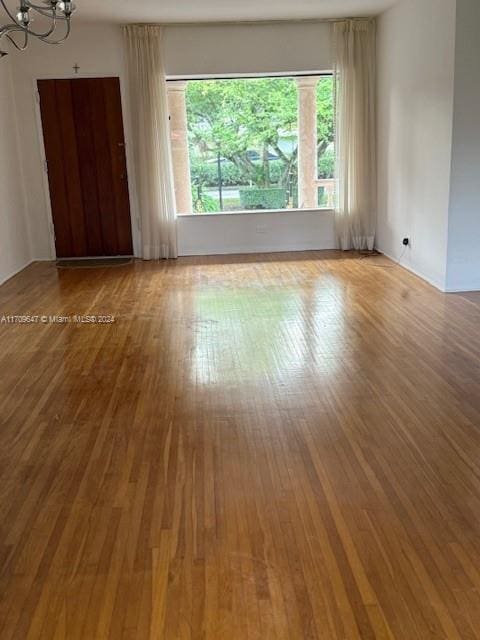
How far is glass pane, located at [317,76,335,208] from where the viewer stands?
7.41 metres

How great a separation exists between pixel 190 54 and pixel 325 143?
1965mm

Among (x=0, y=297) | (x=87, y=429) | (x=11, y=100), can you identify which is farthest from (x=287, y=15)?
(x=87, y=429)

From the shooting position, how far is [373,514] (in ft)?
7.22

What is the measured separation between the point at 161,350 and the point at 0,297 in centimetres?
245

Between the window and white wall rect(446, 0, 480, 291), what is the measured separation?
2.71 meters

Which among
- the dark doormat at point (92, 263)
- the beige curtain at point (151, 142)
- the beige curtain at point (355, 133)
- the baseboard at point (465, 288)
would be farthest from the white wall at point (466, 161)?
the dark doormat at point (92, 263)

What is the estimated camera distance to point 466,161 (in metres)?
5.04

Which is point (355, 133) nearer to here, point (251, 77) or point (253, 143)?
point (253, 143)

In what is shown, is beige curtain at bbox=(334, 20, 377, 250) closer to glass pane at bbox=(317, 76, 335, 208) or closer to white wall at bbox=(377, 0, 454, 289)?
white wall at bbox=(377, 0, 454, 289)

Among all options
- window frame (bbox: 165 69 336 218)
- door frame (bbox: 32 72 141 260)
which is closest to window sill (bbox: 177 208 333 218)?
window frame (bbox: 165 69 336 218)

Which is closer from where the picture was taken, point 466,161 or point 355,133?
point 466,161

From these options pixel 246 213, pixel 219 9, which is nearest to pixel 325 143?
pixel 246 213

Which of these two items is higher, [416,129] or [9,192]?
[416,129]

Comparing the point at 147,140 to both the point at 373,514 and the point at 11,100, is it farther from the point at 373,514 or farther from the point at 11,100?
the point at 373,514
